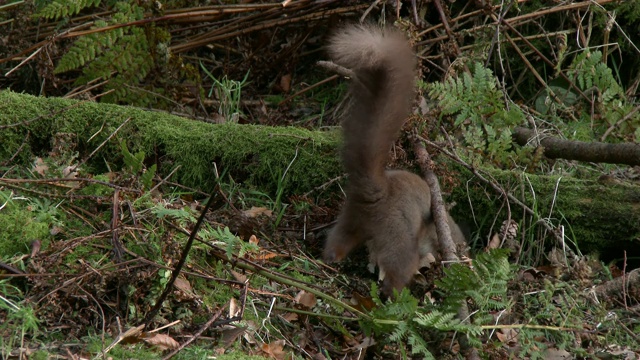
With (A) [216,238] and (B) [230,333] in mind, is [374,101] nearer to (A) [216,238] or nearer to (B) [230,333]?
(A) [216,238]

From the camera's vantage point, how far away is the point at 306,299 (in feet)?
12.8

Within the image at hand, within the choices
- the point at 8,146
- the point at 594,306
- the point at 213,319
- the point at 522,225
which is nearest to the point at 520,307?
the point at 594,306

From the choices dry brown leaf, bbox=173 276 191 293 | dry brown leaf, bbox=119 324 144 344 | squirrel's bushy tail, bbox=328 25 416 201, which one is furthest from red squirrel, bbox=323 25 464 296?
dry brown leaf, bbox=119 324 144 344

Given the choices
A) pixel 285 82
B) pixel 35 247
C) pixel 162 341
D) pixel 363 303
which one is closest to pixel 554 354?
pixel 363 303

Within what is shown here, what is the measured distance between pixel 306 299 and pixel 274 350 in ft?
1.69

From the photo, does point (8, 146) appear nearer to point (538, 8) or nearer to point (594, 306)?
point (594, 306)

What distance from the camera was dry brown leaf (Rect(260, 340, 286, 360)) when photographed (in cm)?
338

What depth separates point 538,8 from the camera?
21.7 ft

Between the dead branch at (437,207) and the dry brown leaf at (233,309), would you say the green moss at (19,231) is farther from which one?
the dead branch at (437,207)

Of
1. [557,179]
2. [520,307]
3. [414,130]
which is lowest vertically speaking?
[520,307]

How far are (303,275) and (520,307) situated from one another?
46.7 inches

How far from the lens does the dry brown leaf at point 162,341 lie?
3115 millimetres

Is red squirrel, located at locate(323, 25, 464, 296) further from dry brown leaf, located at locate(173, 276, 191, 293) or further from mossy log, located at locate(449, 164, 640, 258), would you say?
dry brown leaf, located at locate(173, 276, 191, 293)

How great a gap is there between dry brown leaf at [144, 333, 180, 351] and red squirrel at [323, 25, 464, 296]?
1.43 meters
